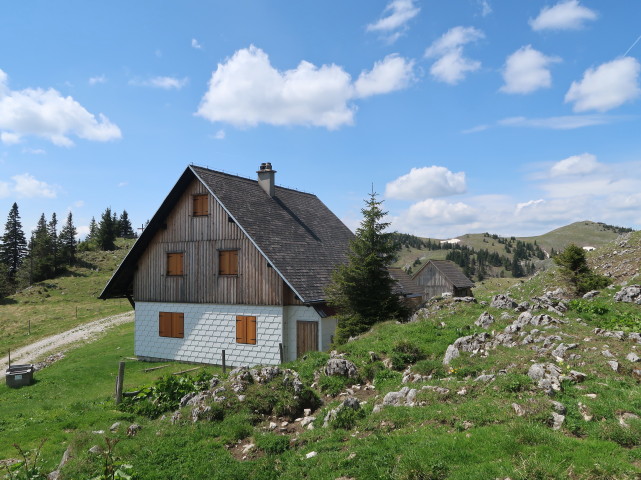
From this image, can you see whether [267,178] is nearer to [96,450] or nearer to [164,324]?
[164,324]

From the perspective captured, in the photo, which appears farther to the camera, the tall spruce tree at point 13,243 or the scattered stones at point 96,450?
the tall spruce tree at point 13,243

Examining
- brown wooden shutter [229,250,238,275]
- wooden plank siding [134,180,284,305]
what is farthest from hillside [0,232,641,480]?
brown wooden shutter [229,250,238,275]

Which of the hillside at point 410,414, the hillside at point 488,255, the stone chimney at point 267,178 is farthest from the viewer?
the hillside at point 488,255

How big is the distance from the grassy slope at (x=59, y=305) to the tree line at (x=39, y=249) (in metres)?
2.94

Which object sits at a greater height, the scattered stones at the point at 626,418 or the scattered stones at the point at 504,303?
the scattered stones at the point at 504,303

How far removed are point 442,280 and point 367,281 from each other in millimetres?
31475

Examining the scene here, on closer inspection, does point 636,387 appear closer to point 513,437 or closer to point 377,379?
point 513,437

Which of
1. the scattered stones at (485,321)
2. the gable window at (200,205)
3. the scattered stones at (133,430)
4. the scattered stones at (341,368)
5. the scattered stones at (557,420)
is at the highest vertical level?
the gable window at (200,205)

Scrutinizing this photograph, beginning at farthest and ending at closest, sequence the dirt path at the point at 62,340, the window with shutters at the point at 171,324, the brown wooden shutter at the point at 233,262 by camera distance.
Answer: the dirt path at the point at 62,340
the window with shutters at the point at 171,324
the brown wooden shutter at the point at 233,262

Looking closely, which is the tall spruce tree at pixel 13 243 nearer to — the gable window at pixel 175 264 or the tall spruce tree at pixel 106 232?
the tall spruce tree at pixel 106 232

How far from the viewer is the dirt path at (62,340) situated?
3102 cm

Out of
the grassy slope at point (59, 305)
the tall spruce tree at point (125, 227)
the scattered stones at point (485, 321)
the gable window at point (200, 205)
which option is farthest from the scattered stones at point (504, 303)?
the tall spruce tree at point (125, 227)

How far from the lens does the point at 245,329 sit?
2181 cm

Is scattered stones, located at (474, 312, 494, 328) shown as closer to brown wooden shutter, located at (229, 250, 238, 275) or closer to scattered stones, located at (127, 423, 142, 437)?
scattered stones, located at (127, 423, 142, 437)
